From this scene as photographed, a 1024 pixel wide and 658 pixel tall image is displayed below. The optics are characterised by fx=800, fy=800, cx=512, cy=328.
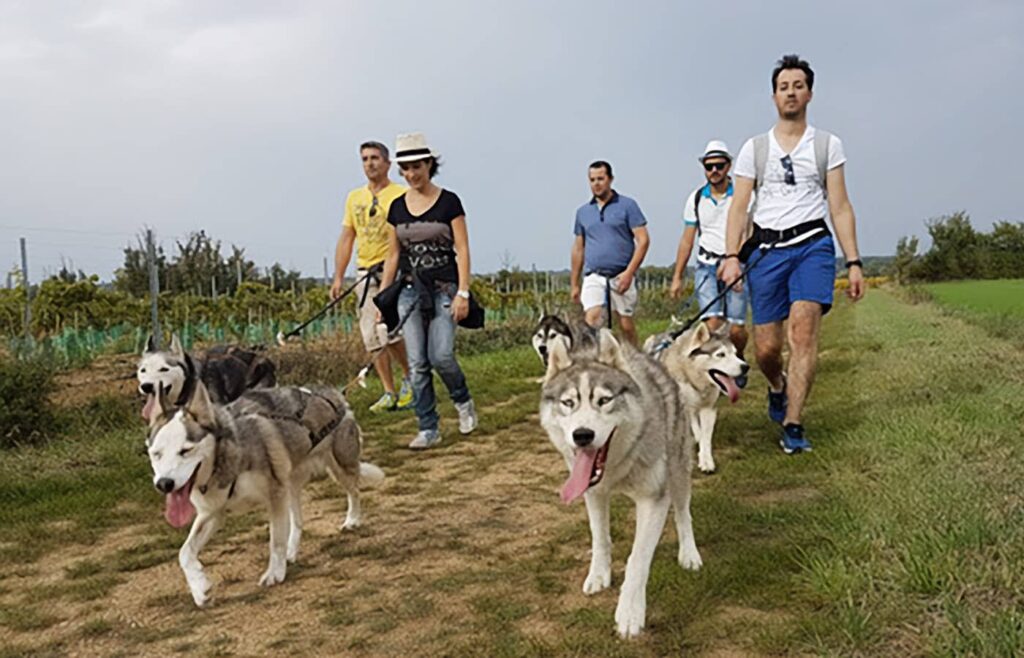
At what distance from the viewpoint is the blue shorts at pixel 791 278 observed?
196 inches

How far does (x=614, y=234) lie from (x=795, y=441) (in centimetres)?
282

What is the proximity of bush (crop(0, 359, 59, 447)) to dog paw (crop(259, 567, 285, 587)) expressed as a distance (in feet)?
12.8

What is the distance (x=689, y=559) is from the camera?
333cm

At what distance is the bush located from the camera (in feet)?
20.4

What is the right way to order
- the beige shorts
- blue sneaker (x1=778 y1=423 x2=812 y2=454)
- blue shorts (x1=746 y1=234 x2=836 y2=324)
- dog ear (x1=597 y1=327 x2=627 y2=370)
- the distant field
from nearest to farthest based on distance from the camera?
dog ear (x1=597 y1=327 x2=627 y2=370) → blue shorts (x1=746 y1=234 x2=836 y2=324) → blue sneaker (x1=778 y1=423 x2=812 y2=454) → the beige shorts → the distant field

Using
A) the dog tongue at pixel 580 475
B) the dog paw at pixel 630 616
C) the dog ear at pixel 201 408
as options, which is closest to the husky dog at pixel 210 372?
the dog ear at pixel 201 408

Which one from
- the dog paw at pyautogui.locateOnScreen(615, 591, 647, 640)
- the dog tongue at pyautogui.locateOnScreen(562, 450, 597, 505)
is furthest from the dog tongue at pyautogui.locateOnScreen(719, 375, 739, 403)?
the dog paw at pyautogui.locateOnScreen(615, 591, 647, 640)

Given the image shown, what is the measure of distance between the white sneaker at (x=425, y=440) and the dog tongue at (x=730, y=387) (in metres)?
2.25

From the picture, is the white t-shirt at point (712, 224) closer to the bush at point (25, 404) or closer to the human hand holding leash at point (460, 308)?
the human hand holding leash at point (460, 308)

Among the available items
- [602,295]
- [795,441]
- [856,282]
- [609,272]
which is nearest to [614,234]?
[609,272]

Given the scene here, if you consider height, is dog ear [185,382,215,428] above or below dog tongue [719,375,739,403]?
above

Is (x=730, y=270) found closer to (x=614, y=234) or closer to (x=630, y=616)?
(x=614, y=234)

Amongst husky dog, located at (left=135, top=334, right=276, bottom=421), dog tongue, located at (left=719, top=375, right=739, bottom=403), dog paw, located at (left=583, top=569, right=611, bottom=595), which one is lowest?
dog paw, located at (left=583, top=569, right=611, bottom=595)

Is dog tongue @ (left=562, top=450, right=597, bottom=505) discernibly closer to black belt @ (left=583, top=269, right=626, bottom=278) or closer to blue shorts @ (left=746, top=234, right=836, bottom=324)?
blue shorts @ (left=746, top=234, right=836, bottom=324)
